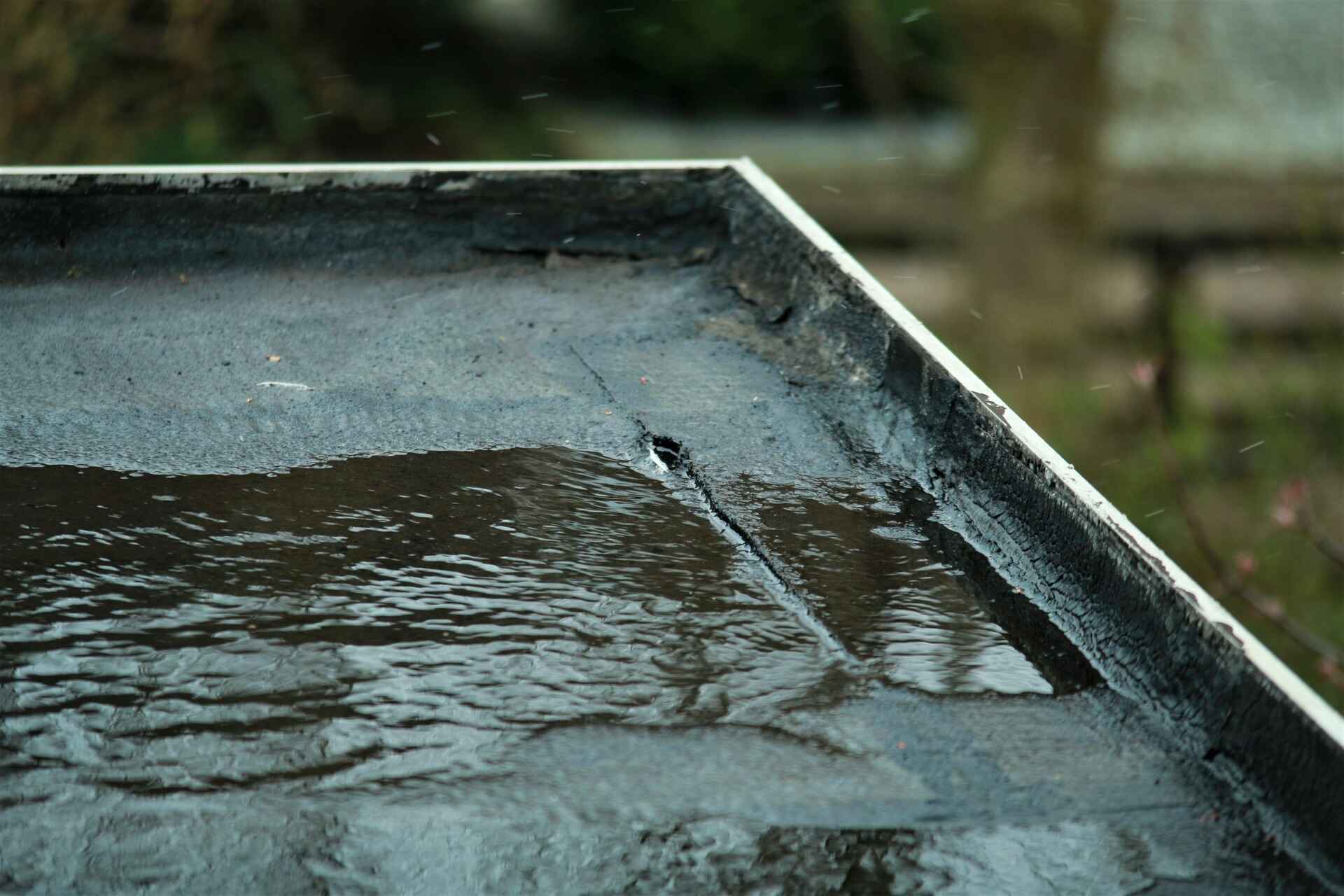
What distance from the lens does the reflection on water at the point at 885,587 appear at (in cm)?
169

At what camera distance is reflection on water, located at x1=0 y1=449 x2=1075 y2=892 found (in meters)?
1.37

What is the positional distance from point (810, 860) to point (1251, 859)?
0.41m

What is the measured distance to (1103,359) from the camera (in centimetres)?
882

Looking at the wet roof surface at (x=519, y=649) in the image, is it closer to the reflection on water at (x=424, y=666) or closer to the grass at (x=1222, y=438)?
the reflection on water at (x=424, y=666)

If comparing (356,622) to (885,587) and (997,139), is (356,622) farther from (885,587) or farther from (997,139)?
(997,139)

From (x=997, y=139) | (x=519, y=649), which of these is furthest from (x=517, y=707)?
(x=997, y=139)

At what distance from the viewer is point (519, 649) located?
1.67 metres

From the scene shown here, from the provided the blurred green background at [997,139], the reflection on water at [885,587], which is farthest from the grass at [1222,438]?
the reflection on water at [885,587]

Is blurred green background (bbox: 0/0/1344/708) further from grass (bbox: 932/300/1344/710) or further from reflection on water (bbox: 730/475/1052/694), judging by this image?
reflection on water (bbox: 730/475/1052/694)

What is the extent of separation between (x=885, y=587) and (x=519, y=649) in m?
0.49

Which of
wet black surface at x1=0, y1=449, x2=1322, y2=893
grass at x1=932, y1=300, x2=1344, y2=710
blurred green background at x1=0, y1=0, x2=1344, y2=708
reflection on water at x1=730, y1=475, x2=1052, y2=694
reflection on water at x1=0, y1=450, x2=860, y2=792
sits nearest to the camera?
wet black surface at x1=0, y1=449, x2=1322, y2=893

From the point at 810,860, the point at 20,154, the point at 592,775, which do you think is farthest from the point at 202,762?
the point at 20,154

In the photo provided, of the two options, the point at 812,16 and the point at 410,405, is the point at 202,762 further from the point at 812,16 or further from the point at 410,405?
the point at 812,16

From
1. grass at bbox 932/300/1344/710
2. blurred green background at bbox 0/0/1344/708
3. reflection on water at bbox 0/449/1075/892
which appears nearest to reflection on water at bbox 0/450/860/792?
reflection on water at bbox 0/449/1075/892
